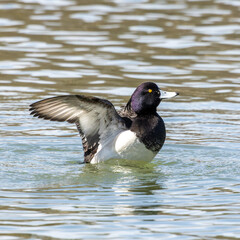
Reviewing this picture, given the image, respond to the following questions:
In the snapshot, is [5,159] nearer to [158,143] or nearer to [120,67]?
[158,143]

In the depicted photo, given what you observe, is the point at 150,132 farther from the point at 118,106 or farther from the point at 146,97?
the point at 118,106

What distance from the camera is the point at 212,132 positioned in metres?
11.0

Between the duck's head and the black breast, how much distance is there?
0.17 meters

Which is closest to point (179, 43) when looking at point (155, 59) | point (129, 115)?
point (155, 59)

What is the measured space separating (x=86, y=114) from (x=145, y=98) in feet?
2.75

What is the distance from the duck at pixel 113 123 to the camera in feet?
28.8

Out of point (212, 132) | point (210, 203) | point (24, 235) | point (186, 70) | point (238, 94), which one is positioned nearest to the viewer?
point (24, 235)

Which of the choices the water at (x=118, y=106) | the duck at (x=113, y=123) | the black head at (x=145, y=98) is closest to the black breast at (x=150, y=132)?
the duck at (x=113, y=123)

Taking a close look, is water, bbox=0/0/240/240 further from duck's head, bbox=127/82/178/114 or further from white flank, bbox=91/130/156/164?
duck's head, bbox=127/82/178/114

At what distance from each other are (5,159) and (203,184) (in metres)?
2.75

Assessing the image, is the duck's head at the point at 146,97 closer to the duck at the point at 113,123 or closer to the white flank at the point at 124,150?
the duck at the point at 113,123

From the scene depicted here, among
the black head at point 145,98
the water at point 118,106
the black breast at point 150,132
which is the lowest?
the water at point 118,106

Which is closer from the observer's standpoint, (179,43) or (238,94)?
(238,94)

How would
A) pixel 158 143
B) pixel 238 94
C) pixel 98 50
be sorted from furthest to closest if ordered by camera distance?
pixel 98 50 → pixel 238 94 → pixel 158 143
